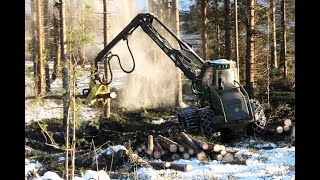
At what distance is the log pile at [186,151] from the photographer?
797 cm

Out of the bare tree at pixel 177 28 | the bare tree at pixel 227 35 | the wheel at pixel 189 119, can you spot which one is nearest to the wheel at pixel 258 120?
the wheel at pixel 189 119

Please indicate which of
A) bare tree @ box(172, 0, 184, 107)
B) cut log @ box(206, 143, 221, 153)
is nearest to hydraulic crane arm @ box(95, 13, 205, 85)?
cut log @ box(206, 143, 221, 153)

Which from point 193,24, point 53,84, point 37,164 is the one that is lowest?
point 37,164

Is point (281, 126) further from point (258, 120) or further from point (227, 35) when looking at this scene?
point (227, 35)

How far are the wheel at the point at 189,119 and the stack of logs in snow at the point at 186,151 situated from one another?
107 cm

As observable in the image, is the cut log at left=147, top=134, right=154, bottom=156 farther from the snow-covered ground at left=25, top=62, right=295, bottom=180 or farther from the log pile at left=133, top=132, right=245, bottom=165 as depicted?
the snow-covered ground at left=25, top=62, right=295, bottom=180

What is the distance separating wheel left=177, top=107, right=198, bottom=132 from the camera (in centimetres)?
950

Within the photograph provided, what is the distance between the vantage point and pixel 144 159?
8.09 meters

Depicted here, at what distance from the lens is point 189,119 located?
958 centimetres
